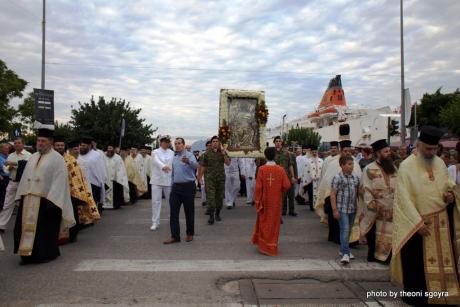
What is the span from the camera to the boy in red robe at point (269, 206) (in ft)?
24.3

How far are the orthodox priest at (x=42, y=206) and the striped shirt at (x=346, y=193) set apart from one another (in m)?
3.99

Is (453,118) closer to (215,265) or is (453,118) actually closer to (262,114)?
(262,114)

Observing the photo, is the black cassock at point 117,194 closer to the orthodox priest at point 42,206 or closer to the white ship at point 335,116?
the orthodox priest at point 42,206

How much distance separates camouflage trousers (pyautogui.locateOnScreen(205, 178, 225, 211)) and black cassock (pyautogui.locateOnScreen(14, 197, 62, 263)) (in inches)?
164

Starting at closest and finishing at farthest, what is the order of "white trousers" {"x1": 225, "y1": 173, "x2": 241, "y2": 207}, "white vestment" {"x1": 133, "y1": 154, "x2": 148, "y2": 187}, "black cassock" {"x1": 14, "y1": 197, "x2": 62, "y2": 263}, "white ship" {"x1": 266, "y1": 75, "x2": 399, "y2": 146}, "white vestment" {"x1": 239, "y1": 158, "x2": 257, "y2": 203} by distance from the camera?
"black cassock" {"x1": 14, "y1": 197, "x2": 62, "y2": 263}
"white trousers" {"x1": 225, "y1": 173, "x2": 241, "y2": 207}
"white vestment" {"x1": 239, "y1": 158, "x2": 257, "y2": 203}
"white vestment" {"x1": 133, "y1": 154, "x2": 148, "y2": 187}
"white ship" {"x1": 266, "y1": 75, "x2": 399, "y2": 146}

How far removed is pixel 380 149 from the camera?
267 inches

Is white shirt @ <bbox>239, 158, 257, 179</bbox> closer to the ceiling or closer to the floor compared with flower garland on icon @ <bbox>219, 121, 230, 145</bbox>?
closer to the floor

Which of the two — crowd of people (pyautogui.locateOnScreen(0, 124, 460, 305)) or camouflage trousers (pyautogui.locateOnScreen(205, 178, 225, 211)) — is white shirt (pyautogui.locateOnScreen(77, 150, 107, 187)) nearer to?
crowd of people (pyautogui.locateOnScreen(0, 124, 460, 305))

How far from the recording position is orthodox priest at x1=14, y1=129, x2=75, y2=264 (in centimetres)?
682

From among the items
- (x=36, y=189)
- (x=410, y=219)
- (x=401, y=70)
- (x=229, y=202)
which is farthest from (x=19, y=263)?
(x=401, y=70)

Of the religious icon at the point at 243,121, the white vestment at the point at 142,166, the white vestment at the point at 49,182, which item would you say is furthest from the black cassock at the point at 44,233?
the white vestment at the point at 142,166

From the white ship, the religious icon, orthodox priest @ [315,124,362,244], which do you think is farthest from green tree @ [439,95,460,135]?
orthodox priest @ [315,124,362,244]

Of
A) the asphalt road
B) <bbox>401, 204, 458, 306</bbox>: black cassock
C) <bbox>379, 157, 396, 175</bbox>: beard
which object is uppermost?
<bbox>379, 157, 396, 175</bbox>: beard

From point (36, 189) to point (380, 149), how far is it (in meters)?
5.02
